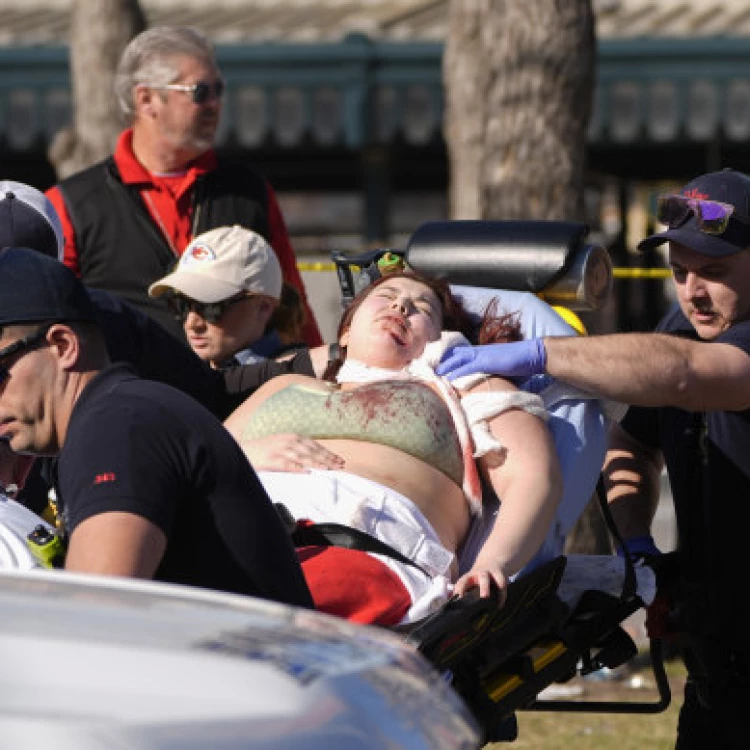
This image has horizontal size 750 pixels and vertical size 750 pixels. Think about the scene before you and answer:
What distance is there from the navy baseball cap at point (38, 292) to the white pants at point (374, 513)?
3.06 ft

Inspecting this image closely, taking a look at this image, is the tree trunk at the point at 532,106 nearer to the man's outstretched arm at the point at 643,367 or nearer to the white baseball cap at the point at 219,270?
the white baseball cap at the point at 219,270

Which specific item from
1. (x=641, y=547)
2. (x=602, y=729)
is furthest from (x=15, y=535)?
(x=602, y=729)

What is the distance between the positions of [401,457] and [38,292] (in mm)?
1251

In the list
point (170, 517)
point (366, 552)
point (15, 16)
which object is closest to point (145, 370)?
point (366, 552)

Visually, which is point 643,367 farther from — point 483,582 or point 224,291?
point 224,291

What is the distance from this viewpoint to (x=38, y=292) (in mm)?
3484

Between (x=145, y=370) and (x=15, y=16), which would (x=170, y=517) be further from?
(x=15, y=16)

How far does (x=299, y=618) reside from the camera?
8.82 feet

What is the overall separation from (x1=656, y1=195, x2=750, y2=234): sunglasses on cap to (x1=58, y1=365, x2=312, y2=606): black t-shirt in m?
1.68

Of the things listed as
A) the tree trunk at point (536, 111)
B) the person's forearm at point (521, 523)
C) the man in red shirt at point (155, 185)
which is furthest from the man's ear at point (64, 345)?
the tree trunk at point (536, 111)

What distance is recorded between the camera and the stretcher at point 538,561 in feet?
13.6

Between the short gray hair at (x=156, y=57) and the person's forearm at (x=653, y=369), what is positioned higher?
the short gray hair at (x=156, y=57)

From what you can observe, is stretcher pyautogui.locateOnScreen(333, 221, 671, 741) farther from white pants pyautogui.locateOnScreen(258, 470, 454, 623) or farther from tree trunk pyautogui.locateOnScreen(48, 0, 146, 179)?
tree trunk pyautogui.locateOnScreen(48, 0, 146, 179)

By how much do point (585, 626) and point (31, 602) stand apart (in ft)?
7.80
